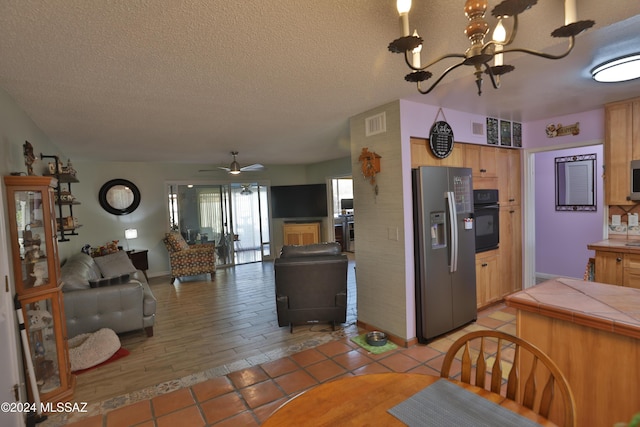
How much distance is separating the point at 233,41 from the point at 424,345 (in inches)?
118

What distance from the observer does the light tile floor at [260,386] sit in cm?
224

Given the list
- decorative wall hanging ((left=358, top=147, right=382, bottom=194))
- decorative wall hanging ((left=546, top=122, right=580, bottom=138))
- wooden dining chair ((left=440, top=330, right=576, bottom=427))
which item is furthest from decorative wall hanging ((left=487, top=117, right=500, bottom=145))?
wooden dining chair ((left=440, top=330, right=576, bottom=427))

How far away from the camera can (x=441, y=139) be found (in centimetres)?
338

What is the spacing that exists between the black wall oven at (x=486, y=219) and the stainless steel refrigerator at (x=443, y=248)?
13.5 inches

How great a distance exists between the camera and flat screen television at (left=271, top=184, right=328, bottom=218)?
793 cm

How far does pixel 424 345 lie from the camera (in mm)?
3154

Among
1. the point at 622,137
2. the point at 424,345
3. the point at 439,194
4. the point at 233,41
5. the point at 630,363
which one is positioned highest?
the point at 233,41

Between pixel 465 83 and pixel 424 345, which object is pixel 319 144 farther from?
pixel 424 345

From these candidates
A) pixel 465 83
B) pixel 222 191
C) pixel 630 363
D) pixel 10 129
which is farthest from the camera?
pixel 222 191

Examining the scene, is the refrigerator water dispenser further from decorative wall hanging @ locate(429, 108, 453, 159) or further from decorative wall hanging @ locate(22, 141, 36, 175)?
decorative wall hanging @ locate(22, 141, 36, 175)

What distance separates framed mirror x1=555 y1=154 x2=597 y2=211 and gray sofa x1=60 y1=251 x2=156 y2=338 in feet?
19.6

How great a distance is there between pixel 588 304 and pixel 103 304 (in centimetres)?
404

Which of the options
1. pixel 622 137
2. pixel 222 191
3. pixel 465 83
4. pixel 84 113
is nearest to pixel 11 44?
pixel 84 113

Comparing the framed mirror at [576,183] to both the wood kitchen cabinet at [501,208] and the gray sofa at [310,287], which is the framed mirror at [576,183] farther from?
the gray sofa at [310,287]
